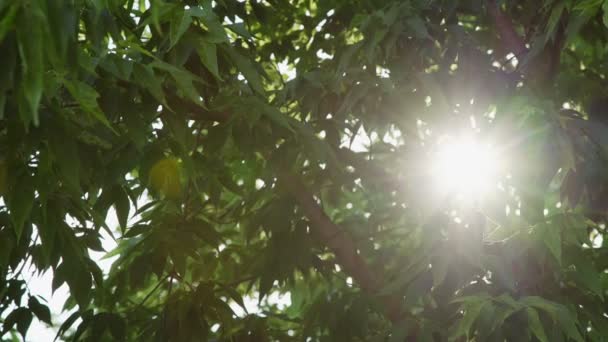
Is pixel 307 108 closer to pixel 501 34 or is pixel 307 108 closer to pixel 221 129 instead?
pixel 221 129

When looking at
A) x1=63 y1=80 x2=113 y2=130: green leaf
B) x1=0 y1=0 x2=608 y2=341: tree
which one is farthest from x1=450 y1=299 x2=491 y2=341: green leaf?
x1=63 y1=80 x2=113 y2=130: green leaf

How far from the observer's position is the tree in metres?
1.74

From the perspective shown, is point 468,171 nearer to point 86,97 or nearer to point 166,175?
point 166,175

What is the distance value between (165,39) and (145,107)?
18 centimetres

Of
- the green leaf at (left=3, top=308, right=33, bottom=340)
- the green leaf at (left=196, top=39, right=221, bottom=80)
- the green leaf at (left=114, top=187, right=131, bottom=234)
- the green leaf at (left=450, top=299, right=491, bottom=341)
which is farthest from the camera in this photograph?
the green leaf at (left=3, top=308, right=33, bottom=340)

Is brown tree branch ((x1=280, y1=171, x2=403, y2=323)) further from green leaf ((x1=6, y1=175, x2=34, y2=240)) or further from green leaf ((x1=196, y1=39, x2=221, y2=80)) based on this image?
green leaf ((x1=6, y1=175, x2=34, y2=240))

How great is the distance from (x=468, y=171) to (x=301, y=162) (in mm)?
682

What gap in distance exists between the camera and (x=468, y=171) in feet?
7.18

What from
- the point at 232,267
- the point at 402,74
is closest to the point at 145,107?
the point at 402,74

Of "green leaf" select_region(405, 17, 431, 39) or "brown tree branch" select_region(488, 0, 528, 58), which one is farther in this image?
"brown tree branch" select_region(488, 0, 528, 58)

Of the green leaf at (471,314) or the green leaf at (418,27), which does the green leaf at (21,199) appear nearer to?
the green leaf at (471,314)

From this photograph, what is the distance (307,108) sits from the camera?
105 inches

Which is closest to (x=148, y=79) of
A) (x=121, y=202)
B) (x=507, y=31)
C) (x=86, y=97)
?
(x=86, y=97)

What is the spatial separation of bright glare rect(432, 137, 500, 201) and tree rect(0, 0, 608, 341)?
0.02 m
